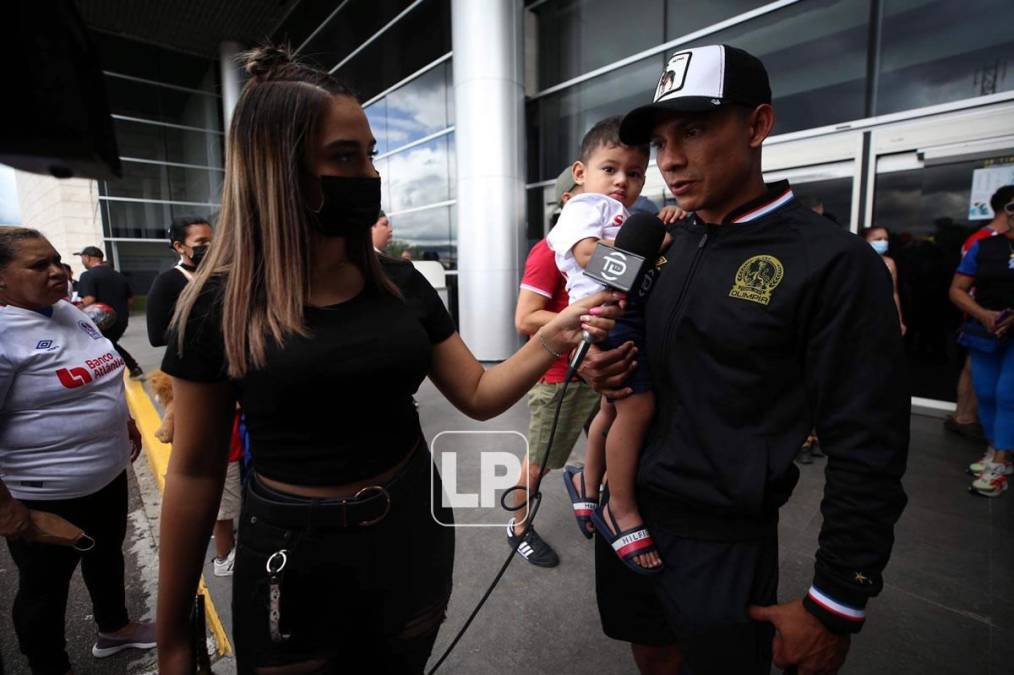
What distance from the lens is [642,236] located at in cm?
133

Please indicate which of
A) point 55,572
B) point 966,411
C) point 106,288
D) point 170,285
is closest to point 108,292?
point 106,288

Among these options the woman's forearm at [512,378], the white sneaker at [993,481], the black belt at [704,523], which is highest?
the woman's forearm at [512,378]

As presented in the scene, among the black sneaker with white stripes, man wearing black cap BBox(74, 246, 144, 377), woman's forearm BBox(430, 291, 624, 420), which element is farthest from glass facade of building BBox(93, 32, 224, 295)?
woman's forearm BBox(430, 291, 624, 420)

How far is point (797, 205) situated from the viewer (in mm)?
1247

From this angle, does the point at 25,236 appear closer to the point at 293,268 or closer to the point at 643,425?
the point at 293,268

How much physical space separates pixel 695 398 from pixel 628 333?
0.92 feet

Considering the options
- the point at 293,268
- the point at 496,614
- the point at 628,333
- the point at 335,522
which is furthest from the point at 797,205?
the point at 496,614

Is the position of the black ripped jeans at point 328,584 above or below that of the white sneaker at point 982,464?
above

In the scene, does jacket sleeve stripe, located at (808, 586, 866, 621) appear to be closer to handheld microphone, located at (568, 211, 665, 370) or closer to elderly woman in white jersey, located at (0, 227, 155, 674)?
handheld microphone, located at (568, 211, 665, 370)

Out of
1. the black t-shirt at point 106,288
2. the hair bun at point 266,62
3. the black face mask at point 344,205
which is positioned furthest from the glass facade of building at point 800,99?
the black t-shirt at point 106,288

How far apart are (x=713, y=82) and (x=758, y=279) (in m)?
0.47

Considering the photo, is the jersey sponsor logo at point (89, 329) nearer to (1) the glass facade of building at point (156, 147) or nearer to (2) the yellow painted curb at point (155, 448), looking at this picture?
(2) the yellow painted curb at point (155, 448)

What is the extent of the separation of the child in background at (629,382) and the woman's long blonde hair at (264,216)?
3.07 feet

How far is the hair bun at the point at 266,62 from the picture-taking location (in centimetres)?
123
